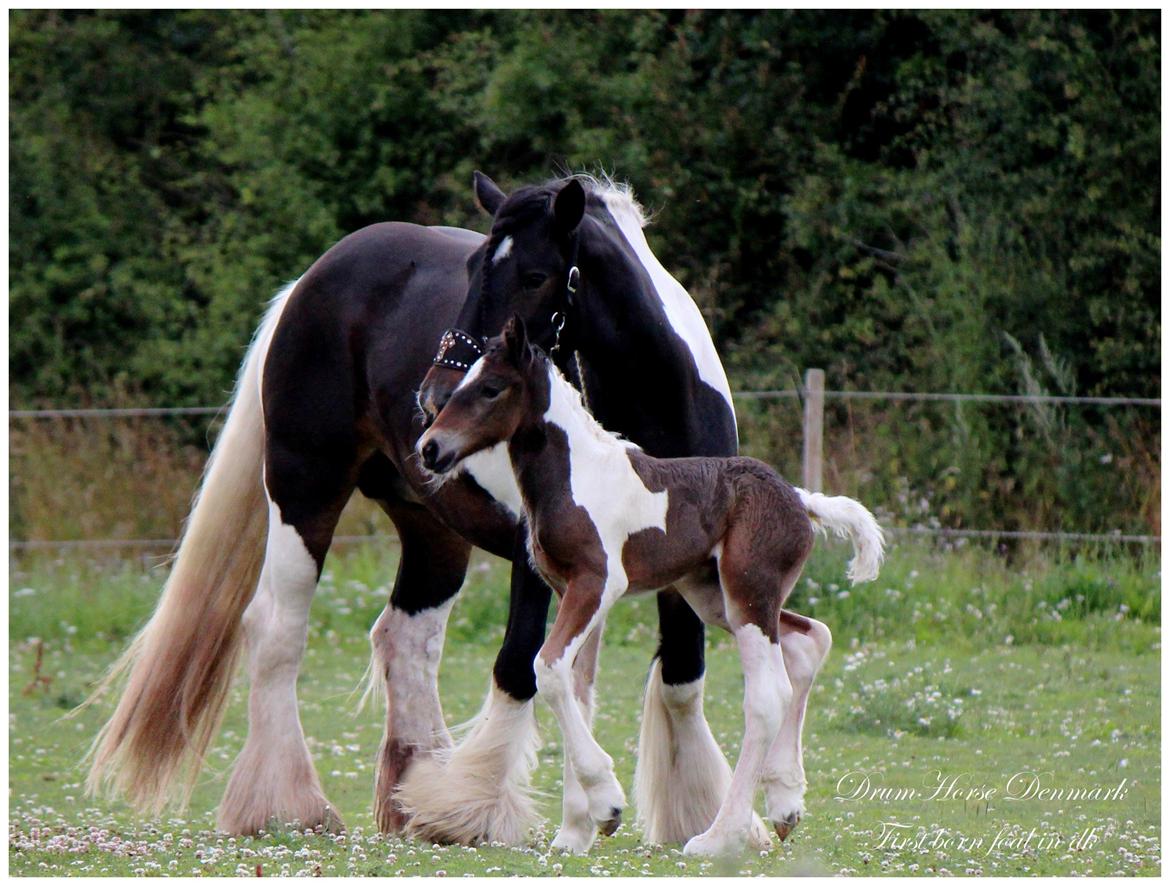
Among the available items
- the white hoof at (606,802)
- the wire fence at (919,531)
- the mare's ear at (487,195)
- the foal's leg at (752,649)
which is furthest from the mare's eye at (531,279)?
the wire fence at (919,531)

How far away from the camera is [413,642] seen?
5.85 m

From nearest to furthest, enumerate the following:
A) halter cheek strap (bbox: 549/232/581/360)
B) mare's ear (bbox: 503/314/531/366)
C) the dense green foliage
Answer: mare's ear (bbox: 503/314/531/366), halter cheek strap (bbox: 549/232/581/360), the dense green foliage

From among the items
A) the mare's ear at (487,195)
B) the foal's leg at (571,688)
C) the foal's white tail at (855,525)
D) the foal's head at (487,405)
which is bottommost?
the foal's leg at (571,688)

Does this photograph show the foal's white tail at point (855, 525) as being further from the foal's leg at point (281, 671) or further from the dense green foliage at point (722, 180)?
the dense green foliage at point (722, 180)

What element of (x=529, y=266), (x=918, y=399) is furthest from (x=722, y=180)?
(x=529, y=266)

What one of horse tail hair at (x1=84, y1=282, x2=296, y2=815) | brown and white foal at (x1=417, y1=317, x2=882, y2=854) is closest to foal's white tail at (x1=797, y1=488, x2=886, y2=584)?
brown and white foal at (x1=417, y1=317, x2=882, y2=854)

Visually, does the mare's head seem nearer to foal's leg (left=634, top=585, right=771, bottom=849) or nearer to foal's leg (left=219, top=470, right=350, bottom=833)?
foal's leg (left=634, top=585, right=771, bottom=849)

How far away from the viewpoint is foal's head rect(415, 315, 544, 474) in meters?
4.02

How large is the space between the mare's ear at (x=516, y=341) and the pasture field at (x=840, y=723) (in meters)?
1.39

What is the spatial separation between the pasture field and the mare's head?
1576 mm

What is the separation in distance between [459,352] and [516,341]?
0.29 m

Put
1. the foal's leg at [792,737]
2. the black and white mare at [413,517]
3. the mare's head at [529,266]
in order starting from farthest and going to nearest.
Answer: the black and white mare at [413,517] < the mare's head at [529,266] < the foal's leg at [792,737]

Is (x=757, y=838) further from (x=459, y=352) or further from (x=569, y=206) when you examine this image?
(x=569, y=206)

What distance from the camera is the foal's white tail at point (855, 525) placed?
170 inches
